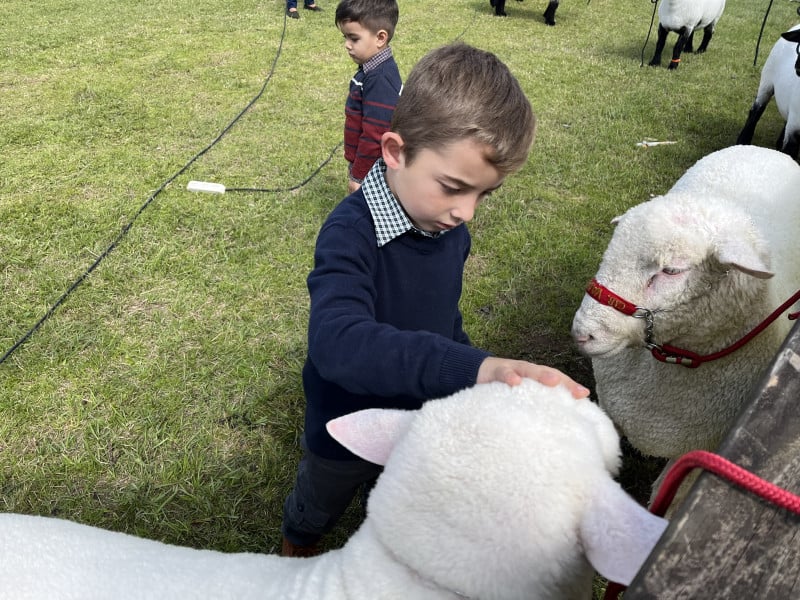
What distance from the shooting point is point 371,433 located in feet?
3.26

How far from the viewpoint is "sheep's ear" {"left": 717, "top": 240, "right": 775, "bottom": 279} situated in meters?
1.63

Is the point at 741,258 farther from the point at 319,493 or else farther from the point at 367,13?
the point at 367,13

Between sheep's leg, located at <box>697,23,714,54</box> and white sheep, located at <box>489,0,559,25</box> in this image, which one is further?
white sheep, located at <box>489,0,559,25</box>

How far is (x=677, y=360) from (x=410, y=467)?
1375 mm

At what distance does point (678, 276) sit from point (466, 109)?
2.97ft

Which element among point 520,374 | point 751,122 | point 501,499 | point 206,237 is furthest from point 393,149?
point 751,122

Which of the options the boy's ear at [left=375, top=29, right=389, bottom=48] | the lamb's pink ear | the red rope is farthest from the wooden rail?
the boy's ear at [left=375, top=29, right=389, bottom=48]

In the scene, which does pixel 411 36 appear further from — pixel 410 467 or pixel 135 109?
pixel 410 467

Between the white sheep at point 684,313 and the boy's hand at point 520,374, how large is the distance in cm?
93

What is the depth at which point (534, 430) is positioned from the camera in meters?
0.87

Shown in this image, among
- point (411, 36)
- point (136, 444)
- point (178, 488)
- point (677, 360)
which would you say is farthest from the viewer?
point (411, 36)

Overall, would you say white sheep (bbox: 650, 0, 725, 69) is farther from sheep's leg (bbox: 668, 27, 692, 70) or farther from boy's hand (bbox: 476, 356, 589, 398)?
boy's hand (bbox: 476, 356, 589, 398)

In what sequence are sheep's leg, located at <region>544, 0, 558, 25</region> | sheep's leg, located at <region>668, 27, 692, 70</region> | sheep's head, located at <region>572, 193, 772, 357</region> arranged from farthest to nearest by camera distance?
sheep's leg, located at <region>544, 0, 558, 25</region>
sheep's leg, located at <region>668, 27, 692, 70</region>
sheep's head, located at <region>572, 193, 772, 357</region>

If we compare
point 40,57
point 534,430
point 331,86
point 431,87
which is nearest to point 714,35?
point 331,86
